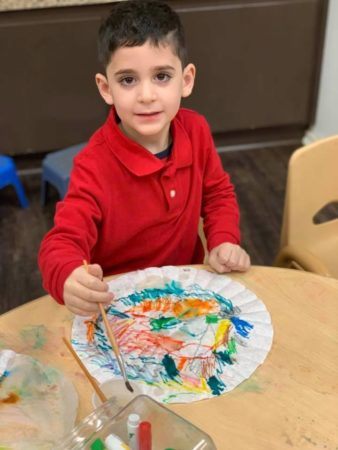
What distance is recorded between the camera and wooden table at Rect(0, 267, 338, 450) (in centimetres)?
71

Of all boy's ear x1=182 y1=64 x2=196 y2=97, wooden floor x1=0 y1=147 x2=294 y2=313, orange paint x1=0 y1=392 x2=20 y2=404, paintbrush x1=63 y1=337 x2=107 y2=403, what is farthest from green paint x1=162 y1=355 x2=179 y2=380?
wooden floor x1=0 y1=147 x2=294 y2=313

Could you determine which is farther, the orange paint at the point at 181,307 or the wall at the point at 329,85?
the wall at the point at 329,85

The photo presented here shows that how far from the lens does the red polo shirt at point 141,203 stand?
1038 mm

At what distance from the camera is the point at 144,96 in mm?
941

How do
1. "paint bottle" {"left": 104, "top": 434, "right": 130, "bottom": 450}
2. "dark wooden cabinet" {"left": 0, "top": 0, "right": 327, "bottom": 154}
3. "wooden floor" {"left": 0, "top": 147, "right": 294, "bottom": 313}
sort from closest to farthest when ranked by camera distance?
"paint bottle" {"left": 104, "top": 434, "right": 130, "bottom": 450} → "wooden floor" {"left": 0, "top": 147, "right": 294, "bottom": 313} → "dark wooden cabinet" {"left": 0, "top": 0, "right": 327, "bottom": 154}

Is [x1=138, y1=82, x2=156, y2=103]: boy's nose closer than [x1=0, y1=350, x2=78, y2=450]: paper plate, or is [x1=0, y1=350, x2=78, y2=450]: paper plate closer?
[x1=0, y1=350, x2=78, y2=450]: paper plate

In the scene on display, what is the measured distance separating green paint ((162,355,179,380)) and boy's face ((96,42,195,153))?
40 centimetres

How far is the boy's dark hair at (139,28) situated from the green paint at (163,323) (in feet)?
1.50

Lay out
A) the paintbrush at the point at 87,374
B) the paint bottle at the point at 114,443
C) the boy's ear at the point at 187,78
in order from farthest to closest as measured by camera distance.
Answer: the boy's ear at the point at 187,78 < the paintbrush at the point at 87,374 < the paint bottle at the point at 114,443

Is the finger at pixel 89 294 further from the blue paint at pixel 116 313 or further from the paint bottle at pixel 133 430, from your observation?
the paint bottle at pixel 133 430

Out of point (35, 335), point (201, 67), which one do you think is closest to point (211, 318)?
point (35, 335)

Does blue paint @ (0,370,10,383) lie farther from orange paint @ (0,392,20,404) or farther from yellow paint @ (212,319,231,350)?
yellow paint @ (212,319,231,350)

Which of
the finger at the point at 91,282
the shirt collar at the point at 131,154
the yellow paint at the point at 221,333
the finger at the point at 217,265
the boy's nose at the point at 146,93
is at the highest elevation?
the boy's nose at the point at 146,93

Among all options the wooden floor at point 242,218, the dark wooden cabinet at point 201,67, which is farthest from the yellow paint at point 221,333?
the dark wooden cabinet at point 201,67
